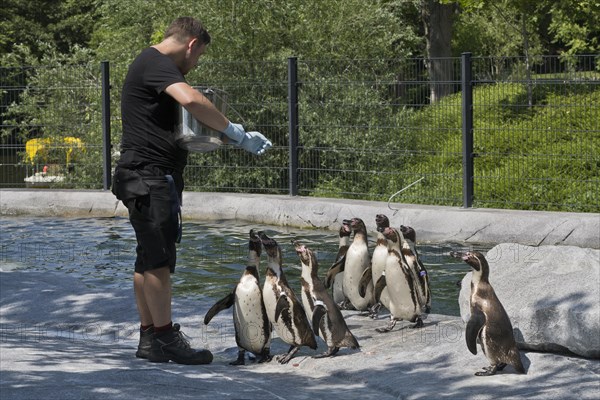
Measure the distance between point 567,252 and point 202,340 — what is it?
104 inches

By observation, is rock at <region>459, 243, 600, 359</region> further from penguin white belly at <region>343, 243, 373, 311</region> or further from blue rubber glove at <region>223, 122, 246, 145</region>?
blue rubber glove at <region>223, 122, 246, 145</region>

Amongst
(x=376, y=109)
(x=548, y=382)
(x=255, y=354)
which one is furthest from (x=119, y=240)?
(x=548, y=382)

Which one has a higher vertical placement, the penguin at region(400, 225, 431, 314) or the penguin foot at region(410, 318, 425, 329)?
the penguin at region(400, 225, 431, 314)

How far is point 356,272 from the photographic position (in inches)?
362

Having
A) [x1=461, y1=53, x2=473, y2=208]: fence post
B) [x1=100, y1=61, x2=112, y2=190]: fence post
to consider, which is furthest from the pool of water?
[x1=461, y1=53, x2=473, y2=208]: fence post

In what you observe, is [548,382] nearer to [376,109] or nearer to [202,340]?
[202,340]

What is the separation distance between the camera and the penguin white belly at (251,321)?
25.5 ft

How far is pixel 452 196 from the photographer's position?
15.5 m

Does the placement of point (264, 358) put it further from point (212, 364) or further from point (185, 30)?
point (185, 30)

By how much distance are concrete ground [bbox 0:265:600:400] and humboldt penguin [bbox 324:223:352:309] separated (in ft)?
1.05

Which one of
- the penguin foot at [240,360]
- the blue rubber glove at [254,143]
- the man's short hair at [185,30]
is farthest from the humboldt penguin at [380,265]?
the man's short hair at [185,30]

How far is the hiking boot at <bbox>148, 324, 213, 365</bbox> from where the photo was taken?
25.3ft

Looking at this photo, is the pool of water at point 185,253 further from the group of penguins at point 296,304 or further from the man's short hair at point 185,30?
the man's short hair at point 185,30

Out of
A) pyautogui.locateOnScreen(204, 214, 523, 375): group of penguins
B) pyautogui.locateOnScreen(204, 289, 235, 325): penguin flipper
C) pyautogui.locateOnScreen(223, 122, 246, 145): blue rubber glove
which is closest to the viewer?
pyautogui.locateOnScreen(223, 122, 246, 145): blue rubber glove
